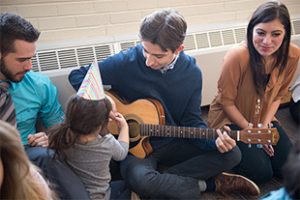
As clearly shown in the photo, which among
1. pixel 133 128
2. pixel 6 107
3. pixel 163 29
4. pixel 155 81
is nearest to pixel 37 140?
pixel 6 107

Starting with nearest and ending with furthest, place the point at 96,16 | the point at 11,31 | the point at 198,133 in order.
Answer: the point at 11,31
the point at 198,133
the point at 96,16

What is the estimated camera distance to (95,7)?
1.87m

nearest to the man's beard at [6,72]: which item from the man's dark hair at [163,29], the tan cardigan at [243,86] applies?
the man's dark hair at [163,29]

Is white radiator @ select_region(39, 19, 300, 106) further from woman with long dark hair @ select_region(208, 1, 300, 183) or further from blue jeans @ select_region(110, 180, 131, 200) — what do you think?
blue jeans @ select_region(110, 180, 131, 200)

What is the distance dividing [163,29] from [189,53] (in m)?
0.58

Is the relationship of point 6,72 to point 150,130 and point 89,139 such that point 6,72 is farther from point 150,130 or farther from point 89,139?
point 150,130

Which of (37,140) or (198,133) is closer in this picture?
(37,140)

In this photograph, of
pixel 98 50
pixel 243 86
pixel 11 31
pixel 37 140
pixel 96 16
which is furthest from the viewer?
pixel 96 16

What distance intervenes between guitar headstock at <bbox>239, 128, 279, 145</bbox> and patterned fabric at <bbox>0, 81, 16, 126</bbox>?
2.98ft

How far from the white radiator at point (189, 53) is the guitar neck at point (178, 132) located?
452mm

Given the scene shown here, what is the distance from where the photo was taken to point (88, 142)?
1.29 metres

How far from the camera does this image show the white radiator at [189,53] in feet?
5.53

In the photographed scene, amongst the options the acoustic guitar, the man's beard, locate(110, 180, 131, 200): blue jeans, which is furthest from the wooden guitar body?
the man's beard

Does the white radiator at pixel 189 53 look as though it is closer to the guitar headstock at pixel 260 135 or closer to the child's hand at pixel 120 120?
the child's hand at pixel 120 120
